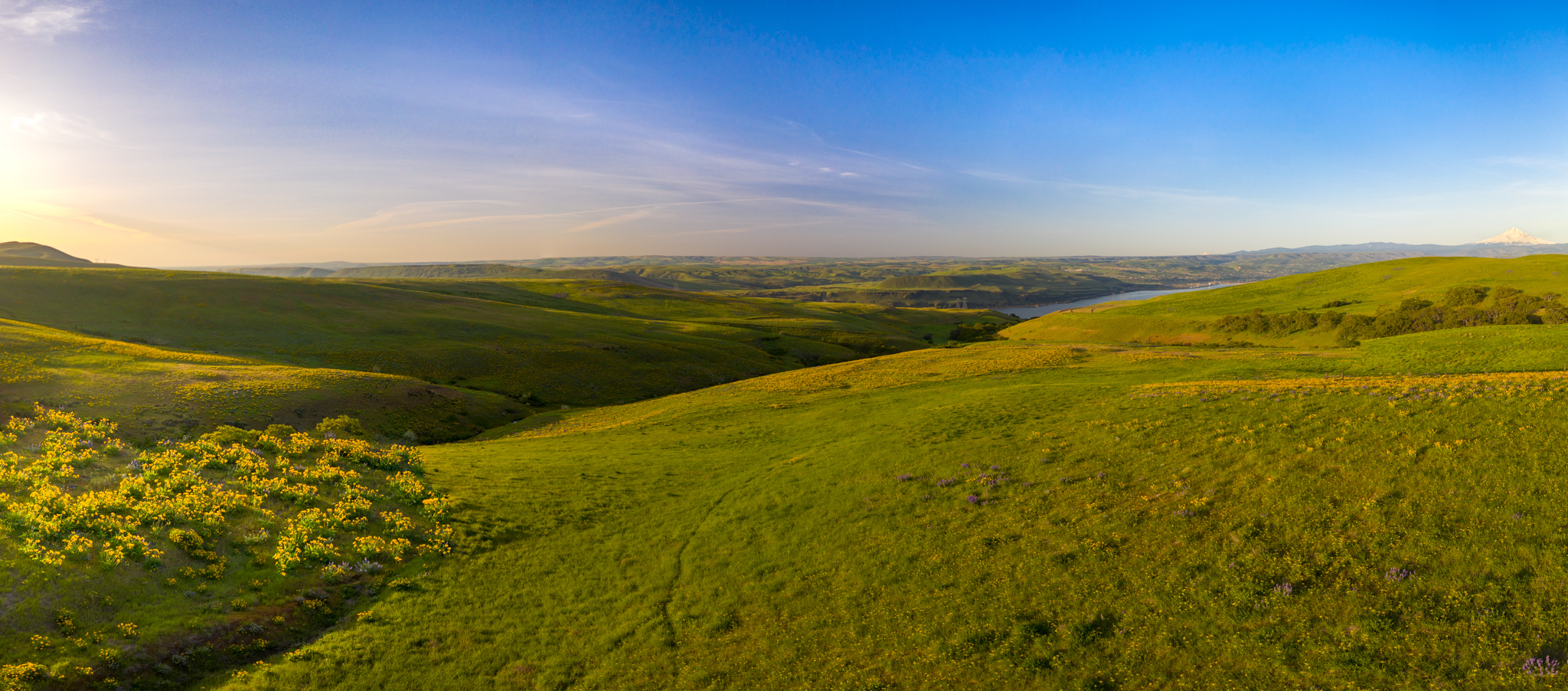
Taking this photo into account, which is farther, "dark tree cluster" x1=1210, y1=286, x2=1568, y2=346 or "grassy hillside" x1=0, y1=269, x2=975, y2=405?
"dark tree cluster" x1=1210, y1=286, x2=1568, y2=346

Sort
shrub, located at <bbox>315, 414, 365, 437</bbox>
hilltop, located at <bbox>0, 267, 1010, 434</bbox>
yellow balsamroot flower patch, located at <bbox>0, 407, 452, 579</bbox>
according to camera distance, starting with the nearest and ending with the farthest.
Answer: yellow balsamroot flower patch, located at <bbox>0, 407, 452, 579</bbox> < shrub, located at <bbox>315, 414, 365, 437</bbox> < hilltop, located at <bbox>0, 267, 1010, 434</bbox>

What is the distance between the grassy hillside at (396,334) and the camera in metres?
66.8

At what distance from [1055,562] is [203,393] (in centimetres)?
5320

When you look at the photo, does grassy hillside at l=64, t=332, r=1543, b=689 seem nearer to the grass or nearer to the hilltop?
the grass

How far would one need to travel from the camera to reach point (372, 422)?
43.4 meters

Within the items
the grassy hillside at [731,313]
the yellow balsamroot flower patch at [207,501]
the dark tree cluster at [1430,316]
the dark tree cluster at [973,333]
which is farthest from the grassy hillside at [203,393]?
the dark tree cluster at [973,333]

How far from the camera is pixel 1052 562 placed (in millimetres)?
15742

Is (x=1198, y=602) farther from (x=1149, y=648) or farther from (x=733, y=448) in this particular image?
(x=733, y=448)

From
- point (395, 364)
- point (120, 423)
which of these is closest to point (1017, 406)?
point (120, 423)

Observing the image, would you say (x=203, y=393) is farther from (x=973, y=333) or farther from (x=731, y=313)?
(x=973, y=333)

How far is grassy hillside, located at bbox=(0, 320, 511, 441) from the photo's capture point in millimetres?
33500

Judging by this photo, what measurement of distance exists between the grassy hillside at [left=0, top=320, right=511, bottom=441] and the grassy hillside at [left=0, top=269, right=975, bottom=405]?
1166 centimetres

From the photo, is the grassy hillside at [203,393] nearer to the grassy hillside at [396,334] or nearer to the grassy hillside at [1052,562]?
the grassy hillside at [396,334]

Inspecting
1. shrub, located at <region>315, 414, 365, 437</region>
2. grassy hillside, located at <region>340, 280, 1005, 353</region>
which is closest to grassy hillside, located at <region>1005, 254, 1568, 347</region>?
grassy hillside, located at <region>340, 280, 1005, 353</region>
